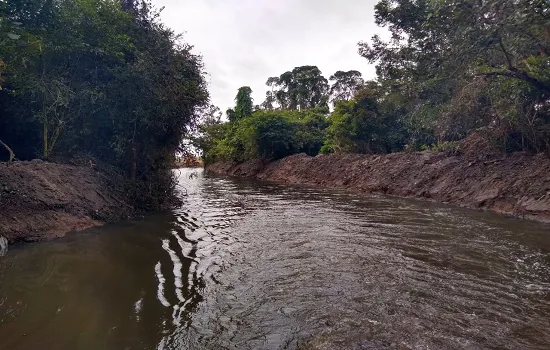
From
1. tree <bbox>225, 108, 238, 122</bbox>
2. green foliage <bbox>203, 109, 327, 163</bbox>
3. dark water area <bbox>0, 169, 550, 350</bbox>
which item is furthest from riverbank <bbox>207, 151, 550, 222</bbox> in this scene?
tree <bbox>225, 108, 238, 122</bbox>

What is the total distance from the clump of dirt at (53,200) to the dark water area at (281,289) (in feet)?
1.95

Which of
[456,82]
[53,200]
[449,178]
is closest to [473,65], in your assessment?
[456,82]

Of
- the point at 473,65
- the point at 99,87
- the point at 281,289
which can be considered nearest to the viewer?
the point at 281,289

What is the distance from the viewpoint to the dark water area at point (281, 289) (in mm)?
3668

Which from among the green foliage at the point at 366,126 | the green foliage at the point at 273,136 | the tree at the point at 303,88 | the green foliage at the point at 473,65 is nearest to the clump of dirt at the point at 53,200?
the green foliage at the point at 473,65

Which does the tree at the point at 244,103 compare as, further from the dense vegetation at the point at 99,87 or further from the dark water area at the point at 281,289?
the dark water area at the point at 281,289

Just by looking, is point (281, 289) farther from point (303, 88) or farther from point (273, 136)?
point (303, 88)

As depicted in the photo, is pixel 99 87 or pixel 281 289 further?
pixel 99 87

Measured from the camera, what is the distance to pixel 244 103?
3919cm

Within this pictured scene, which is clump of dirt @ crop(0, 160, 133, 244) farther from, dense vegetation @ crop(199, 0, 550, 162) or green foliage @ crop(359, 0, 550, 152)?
green foliage @ crop(359, 0, 550, 152)

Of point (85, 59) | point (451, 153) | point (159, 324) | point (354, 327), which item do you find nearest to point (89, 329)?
point (159, 324)

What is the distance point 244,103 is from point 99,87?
29158 millimetres

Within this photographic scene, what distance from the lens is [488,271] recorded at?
221 inches

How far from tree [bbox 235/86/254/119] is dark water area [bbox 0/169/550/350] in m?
31.1
